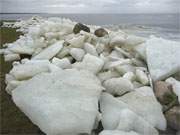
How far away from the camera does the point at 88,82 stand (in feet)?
15.1

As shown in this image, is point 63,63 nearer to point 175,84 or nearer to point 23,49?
point 23,49

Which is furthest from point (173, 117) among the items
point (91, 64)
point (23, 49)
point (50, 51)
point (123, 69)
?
point (23, 49)

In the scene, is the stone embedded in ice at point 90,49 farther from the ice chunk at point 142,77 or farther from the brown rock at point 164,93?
the brown rock at point 164,93

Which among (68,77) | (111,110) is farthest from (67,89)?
(111,110)

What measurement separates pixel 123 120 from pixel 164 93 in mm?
963

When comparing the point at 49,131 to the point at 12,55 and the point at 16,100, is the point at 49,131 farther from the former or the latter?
the point at 12,55

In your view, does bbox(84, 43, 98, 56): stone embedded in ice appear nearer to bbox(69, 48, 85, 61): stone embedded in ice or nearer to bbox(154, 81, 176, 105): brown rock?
bbox(69, 48, 85, 61): stone embedded in ice

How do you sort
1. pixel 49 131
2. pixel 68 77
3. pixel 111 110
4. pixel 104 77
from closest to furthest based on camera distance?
pixel 49 131, pixel 111 110, pixel 68 77, pixel 104 77

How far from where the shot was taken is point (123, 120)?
403 centimetres

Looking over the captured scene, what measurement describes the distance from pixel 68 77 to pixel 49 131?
97cm

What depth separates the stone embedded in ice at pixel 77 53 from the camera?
225 inches

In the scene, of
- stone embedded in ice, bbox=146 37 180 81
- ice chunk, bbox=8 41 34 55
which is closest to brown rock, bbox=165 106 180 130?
stone embedded in ice, bbox=146 37 180 81

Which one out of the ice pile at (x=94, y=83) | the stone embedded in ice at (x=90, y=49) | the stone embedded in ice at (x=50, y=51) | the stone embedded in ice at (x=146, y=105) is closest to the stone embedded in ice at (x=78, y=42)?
the ice pile at (x=94, y=83)

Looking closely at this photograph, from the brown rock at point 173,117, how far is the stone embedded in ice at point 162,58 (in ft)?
2.57
